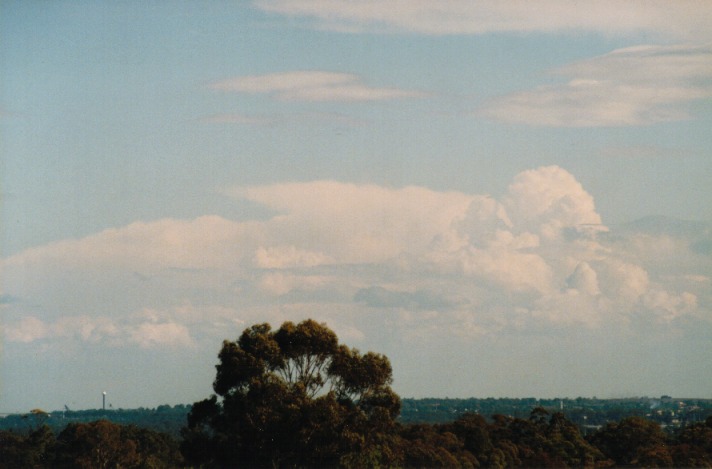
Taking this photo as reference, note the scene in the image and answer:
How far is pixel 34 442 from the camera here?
7275 cm

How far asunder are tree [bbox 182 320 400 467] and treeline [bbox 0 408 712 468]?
1210cm

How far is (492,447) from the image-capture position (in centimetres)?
5553

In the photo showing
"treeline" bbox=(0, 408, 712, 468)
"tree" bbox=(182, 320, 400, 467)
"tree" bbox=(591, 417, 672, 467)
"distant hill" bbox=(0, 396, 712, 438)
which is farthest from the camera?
"distant hill" bbox=(0, 396, 712, 438)

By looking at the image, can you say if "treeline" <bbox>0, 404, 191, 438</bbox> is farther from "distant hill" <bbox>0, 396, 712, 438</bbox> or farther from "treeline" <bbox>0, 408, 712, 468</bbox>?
"treeline" <bbox>0, 408, 712, 468</bbox>

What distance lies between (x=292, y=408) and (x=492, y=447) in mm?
24211

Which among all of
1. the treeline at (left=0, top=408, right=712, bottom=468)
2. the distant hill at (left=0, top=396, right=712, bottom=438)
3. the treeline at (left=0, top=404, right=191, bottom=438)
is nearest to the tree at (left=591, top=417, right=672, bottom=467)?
the treeline at (left=0, top=408, right=712, bottom=468)

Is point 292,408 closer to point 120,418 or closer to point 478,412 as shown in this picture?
point 478,412

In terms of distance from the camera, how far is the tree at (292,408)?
34.1m

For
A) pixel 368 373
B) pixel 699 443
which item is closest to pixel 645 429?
pixel 699 443

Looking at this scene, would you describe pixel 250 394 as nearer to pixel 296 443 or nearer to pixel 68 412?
pixel 296 443

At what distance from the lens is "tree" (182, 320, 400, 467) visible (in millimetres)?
34094

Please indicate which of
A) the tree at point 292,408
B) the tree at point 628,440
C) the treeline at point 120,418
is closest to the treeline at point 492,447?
the tree at point 628,440

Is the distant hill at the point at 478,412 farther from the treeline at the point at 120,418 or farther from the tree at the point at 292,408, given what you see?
the tree at the point at 292,408

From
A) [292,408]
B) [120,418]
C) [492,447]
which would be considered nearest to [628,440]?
[492,447]
